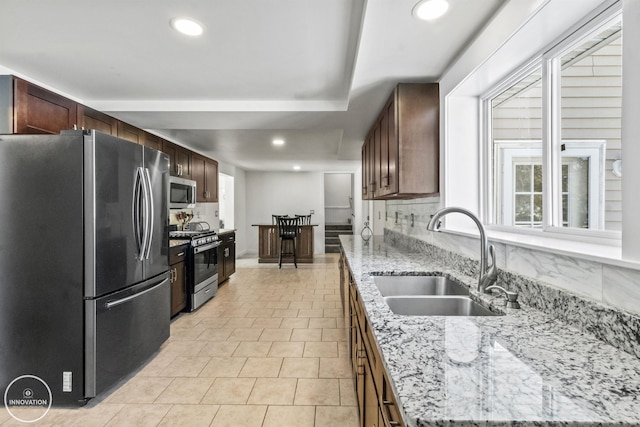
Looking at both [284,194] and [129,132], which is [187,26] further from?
[284,194]

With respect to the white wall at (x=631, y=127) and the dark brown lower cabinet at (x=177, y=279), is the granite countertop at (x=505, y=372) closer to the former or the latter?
the white wall at (x=631, y=127)

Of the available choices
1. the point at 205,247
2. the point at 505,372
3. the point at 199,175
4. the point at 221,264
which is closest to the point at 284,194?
the point at 199,175

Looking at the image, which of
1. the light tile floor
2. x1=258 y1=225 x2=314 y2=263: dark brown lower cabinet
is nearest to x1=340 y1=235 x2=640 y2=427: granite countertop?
the light tile floor

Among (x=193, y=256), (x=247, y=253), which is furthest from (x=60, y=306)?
(x=247, y=253)

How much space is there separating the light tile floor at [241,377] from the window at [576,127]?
1605mm

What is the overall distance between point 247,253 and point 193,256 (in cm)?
501

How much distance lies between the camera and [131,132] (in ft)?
11.1

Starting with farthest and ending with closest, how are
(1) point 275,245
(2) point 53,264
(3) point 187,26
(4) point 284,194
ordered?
(4) point 284,194 < (1) point 275,245 < (2) point 53,264 < (3) point 187,26

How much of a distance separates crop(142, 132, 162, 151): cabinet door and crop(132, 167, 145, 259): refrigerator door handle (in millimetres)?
1467

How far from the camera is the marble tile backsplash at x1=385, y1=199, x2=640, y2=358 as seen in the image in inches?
34.6

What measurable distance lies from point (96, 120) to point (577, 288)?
145 inches

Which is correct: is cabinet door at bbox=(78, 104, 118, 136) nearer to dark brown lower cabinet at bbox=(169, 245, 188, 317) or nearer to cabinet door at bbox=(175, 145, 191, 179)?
cabinet door at bbox=(175, 145, 191, 179)

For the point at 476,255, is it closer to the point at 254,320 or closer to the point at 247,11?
the point at 247,11

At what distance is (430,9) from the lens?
1480 millimetres
